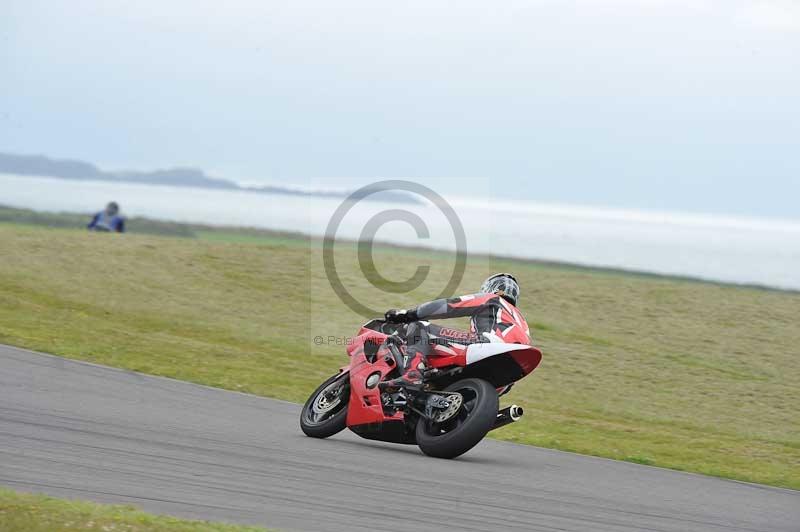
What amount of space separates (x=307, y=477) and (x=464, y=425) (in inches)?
A: 69.4

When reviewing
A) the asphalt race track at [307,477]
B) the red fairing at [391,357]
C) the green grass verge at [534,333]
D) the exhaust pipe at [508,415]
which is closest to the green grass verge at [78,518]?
the asphalt race track at [307,477]

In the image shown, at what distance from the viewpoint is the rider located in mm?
9711

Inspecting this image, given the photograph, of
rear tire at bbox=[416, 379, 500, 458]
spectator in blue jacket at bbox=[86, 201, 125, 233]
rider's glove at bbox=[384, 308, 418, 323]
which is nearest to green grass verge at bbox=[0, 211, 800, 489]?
spectator in blue jacket at bbox=[86, 201, 125, 233]

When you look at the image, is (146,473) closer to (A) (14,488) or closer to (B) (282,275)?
(A) (14,488)

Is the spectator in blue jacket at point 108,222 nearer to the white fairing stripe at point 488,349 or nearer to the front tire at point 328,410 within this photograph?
the front tire at point 328,410

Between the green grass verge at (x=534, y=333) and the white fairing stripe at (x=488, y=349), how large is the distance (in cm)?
336

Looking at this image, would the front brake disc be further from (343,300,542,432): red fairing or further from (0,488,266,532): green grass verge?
(0,488,266,532): green grass verge

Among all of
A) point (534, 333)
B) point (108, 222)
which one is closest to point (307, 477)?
point (534, 333)

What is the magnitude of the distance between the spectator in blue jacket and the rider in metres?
22.1

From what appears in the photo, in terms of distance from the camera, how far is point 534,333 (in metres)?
22.6

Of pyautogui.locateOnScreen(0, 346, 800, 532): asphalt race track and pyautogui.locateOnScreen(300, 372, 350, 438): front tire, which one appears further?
pyautogui.locateOnScreen(300, 372, 350, 438): front tire

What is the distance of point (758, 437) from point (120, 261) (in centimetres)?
1564
